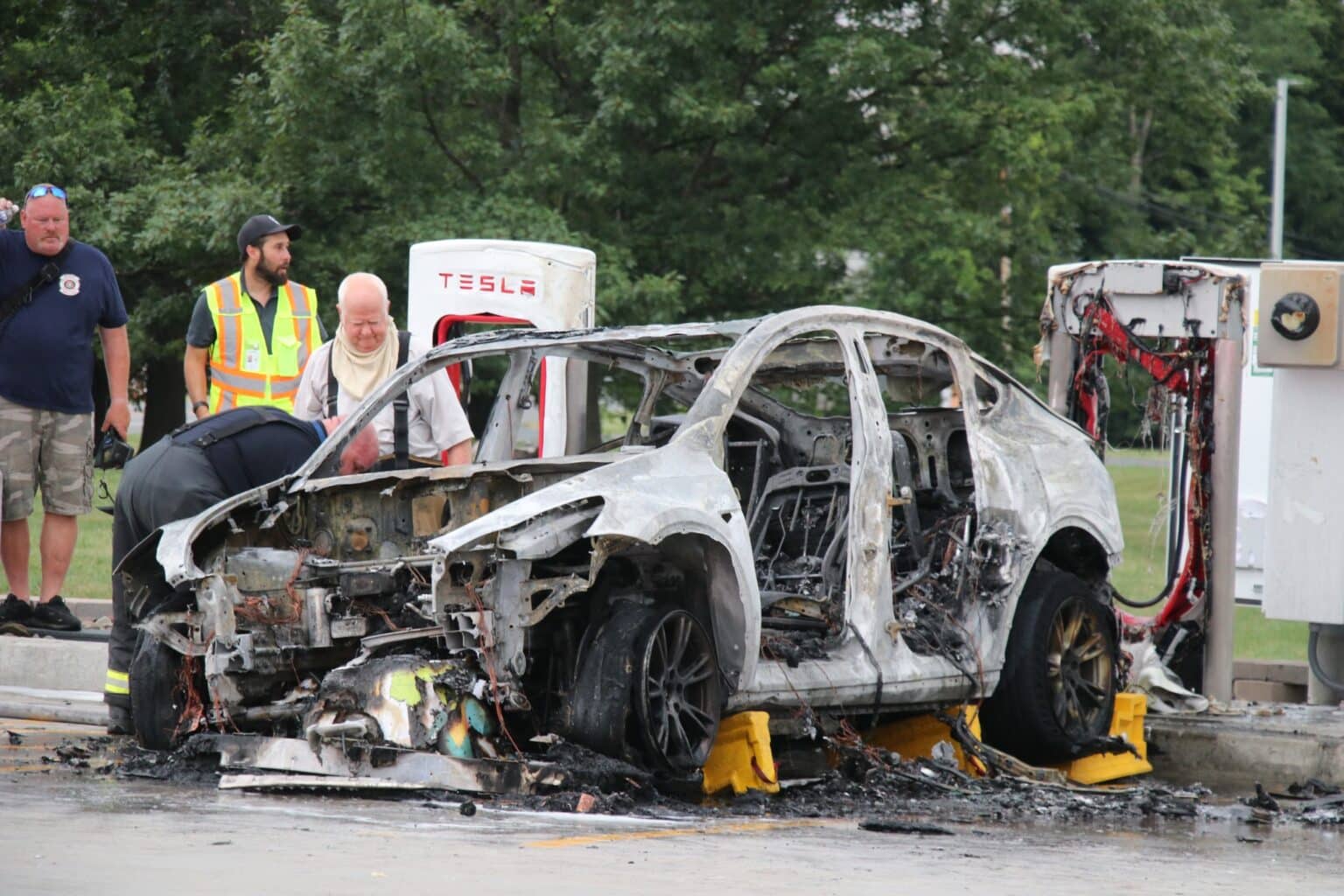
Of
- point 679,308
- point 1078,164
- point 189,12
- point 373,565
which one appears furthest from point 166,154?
point 373,565

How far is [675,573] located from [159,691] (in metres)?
2.04

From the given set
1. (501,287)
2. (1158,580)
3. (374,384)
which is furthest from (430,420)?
(1158,580)

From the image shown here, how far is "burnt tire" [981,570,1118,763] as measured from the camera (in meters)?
9.18

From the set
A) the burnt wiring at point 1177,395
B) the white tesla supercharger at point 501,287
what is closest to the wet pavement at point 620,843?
the burnt wiring at point 1177,395

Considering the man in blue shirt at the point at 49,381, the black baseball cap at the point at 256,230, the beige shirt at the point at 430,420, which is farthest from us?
the man in blue shirt at the point at 49,381

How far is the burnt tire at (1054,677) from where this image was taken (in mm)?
9180

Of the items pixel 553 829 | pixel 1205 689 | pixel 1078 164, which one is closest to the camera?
pixel 553 829

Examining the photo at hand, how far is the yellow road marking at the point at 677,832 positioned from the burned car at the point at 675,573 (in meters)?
0.44

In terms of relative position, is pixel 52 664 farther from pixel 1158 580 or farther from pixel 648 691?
pixel 1158 580

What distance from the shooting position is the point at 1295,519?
11414 millimetres

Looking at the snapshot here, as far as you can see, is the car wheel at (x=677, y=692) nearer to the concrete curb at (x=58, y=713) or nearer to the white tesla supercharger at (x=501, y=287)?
the concrete curb at (x=58, y=713)

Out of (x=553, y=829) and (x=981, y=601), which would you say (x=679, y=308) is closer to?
(x=981, y=601)

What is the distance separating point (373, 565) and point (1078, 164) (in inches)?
827

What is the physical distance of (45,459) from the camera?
37.2 ft
